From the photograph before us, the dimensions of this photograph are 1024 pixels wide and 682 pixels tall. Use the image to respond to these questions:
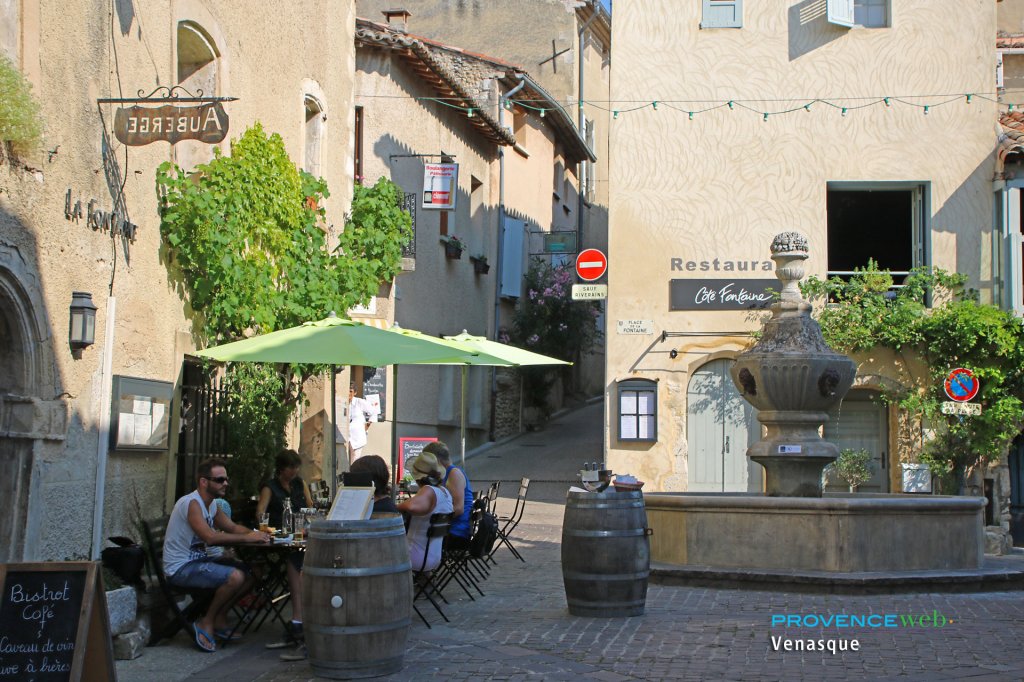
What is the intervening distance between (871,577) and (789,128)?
36.1ft

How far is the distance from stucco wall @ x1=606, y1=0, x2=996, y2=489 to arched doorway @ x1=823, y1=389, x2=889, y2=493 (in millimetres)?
1956

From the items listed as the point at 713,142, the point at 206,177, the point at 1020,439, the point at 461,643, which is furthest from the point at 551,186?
the point at 461,643

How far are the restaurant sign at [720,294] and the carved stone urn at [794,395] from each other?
740 centimetres

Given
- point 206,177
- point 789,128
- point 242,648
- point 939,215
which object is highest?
point 789,128

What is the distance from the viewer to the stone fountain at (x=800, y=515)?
395 inches

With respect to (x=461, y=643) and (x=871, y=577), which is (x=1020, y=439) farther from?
(x=461, y=643)

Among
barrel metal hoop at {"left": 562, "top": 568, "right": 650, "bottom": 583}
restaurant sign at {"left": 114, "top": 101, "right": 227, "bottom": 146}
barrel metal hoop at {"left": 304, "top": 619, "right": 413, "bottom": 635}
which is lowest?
barrel metal hoop at {"left": 304, "top": 619, "right": 413, "bottom": 635}

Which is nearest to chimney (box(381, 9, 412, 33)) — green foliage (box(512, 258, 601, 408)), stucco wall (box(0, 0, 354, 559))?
green foliage (box(512, 258, 601, 408))

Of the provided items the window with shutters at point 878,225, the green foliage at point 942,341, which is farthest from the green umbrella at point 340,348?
the window with shutters at point 878,225

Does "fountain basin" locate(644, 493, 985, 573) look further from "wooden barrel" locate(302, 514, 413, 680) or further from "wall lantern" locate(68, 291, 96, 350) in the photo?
"wall lantern" locate(68, 291, 96, 350)

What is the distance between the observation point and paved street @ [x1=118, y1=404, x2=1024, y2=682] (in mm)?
6840

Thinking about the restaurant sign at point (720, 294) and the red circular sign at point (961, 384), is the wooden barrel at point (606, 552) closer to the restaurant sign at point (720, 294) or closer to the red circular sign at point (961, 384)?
the red circular sign at point (961, 384)

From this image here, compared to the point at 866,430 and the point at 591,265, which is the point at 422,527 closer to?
the point at 591,265

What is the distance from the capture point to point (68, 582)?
5996mm
